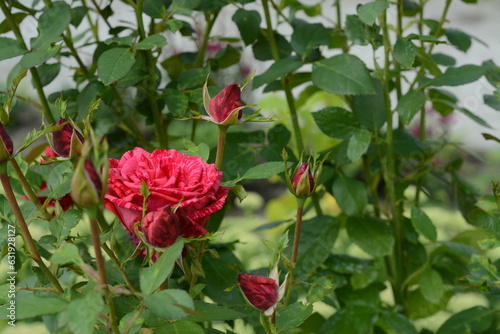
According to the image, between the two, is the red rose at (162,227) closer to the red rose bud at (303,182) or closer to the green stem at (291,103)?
the red rose bud at (303,182)

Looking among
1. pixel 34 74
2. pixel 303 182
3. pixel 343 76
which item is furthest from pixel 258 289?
pixel 34 74

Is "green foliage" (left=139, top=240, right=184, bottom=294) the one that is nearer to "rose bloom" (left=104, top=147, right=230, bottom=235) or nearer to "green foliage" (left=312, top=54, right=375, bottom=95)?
"rose bloom" (left=104, top=147, right=230, bottom=235)

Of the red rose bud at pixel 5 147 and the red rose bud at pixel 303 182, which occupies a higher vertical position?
the red rose bud at pixel 5 147

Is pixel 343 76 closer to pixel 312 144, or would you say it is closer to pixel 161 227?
pixel 312 144

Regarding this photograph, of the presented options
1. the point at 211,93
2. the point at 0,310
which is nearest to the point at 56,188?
the point at 0,310

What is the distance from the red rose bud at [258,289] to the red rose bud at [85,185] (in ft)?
0.52

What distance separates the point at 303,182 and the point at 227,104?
0.09 metres

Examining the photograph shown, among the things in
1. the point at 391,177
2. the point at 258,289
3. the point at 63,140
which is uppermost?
the point at 63,140

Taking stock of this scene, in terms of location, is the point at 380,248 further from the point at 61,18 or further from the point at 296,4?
the point at 61,18

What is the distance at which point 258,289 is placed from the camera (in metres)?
0.46

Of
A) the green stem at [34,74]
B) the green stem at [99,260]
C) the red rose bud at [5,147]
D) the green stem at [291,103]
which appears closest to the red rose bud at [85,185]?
the green stem at [99,260]

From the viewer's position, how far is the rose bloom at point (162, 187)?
0.44 meters

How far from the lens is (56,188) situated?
0.55 metres

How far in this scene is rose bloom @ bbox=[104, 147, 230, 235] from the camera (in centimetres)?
44
